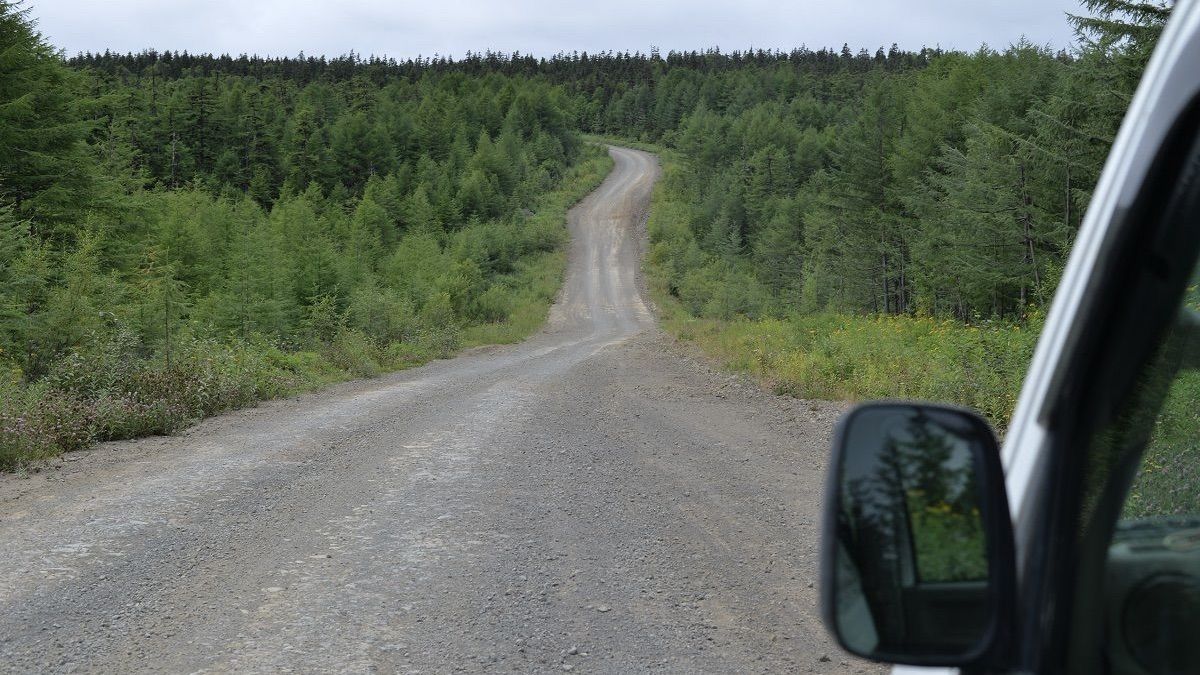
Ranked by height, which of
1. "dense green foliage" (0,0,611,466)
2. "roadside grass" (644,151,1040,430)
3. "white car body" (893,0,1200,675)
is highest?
"white car body" (893,0,1200,675)

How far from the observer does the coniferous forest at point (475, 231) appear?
472 inches

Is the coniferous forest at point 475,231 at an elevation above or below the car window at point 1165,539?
below

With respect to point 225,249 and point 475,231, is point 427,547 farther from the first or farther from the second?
point 475,231

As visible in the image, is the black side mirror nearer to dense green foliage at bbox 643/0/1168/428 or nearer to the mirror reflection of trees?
the mirror reflection of trees

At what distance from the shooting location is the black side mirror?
110 cm

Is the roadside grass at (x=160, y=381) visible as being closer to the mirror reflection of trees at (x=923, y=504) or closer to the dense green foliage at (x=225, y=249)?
the dense green foliage at (x=225, y=249)

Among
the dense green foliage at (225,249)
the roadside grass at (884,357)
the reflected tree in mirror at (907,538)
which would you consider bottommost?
the dense green foliage at (225,249)

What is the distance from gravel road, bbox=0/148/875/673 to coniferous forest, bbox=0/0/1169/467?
1.96 meters

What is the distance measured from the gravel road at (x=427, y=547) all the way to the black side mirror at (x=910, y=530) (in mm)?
2970

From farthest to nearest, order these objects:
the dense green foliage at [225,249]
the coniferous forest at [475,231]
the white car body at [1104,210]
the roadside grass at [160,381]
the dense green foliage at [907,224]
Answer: the dense green foliage at [907,224], the coniferous forest at [475,231], the dense green foliage at [225,249], the roadside grass at [160,381], the white car body at [1104,210]

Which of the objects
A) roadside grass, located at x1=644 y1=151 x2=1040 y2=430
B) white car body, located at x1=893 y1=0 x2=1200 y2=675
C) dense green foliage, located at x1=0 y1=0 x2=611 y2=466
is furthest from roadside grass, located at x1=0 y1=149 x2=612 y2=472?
white car body, located at x1=893 y1=0 x2=1200 y2=675

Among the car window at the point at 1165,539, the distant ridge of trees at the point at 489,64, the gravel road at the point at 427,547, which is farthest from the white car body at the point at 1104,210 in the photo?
the distant ridge of trees at the point at 489,64

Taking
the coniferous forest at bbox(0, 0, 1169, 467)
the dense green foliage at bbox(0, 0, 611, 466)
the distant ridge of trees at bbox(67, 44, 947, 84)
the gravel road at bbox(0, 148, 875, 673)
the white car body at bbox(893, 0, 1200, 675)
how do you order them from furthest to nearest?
the distant ridge of trees at bbox(67, 44, 947, 84)
the coniferous forest at bbox(0, 0, 1169, 467)
the dense green foliage at bbox(0, 0, 611, 466)
the gravel road at bbox(0, 148, 875, 673)
the white car body at bbox(893, 0, 1200, 675)

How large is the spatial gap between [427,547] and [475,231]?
143 feet
